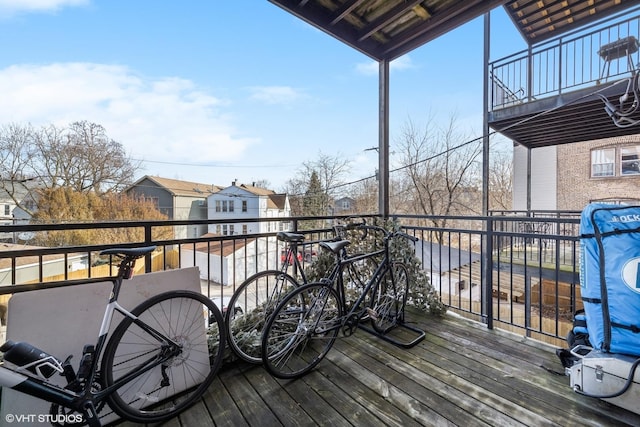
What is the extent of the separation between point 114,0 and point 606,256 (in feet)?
32.8

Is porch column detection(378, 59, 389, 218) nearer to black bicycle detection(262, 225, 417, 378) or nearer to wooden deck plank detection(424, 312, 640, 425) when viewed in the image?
black bicycle detection(262, 225, 417, 378)

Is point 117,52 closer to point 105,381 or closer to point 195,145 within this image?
point 195,145

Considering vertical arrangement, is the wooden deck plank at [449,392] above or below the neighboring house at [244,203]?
below

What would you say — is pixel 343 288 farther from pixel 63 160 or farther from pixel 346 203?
pixel 346 203

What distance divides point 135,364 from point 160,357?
11 cm

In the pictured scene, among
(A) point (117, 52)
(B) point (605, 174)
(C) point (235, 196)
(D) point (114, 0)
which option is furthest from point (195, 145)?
(B) point (605, 174)

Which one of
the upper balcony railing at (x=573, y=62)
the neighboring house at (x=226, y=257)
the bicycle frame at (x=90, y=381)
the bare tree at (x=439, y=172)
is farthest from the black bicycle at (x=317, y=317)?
the bare tree at (x=439, y=172)

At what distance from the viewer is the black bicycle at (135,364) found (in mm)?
1048

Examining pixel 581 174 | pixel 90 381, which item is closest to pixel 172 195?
pixel 90 381

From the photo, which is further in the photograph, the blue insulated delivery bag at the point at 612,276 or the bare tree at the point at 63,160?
the bare tree at the point at 63,160

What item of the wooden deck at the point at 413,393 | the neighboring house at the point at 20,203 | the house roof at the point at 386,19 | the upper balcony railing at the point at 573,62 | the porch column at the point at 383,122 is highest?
the upper balcony railing at the point at 573,62

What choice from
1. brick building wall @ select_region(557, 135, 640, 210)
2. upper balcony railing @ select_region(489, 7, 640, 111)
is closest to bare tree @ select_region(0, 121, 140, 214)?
upper balcony railing @ select_region(489, 7, 640, 111)

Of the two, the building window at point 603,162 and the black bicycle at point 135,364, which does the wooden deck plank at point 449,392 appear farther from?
the building window at point 603,162

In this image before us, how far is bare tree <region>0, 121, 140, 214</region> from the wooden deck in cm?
898
